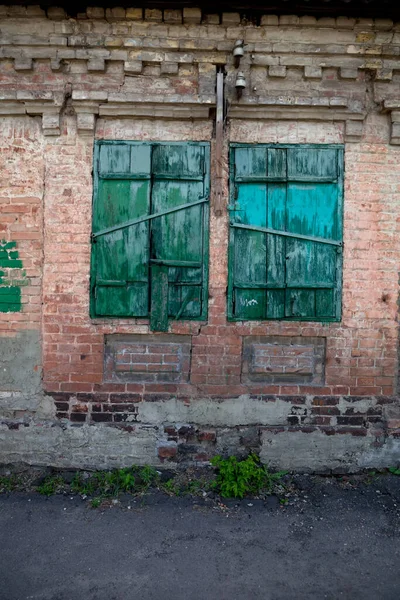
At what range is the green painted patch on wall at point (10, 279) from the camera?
4406 mm

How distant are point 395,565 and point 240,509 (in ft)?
4.03

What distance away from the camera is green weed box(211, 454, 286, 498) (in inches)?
163

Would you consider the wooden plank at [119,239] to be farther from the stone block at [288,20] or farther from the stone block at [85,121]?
the stone block at [288,20]

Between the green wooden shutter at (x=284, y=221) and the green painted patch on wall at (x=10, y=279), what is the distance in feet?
6.44

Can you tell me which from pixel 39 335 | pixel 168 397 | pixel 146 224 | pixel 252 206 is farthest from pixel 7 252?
pixel 252 206

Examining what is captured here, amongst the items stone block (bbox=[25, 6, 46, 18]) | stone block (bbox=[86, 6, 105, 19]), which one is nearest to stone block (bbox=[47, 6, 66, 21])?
stone block (bbox=[25, 6, 46, 18])

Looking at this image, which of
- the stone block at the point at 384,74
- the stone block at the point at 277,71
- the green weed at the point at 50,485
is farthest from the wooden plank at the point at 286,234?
the green weed at the point at 50,485

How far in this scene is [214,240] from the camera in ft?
14.5

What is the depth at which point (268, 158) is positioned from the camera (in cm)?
442

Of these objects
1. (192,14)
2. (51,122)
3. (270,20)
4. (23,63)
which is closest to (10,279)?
(51,122)

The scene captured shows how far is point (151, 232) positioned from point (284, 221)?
1.24 metres

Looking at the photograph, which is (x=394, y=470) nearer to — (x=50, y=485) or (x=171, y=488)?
(x=171, y=488)

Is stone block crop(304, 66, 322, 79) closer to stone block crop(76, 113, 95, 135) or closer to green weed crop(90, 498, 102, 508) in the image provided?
stone block crop(76, 113, 95, 135)

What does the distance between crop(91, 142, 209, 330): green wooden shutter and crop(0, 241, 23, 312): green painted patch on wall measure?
2.29 ft
